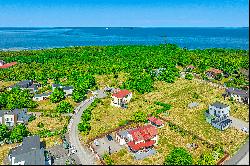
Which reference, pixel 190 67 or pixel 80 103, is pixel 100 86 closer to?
pixel 80 103

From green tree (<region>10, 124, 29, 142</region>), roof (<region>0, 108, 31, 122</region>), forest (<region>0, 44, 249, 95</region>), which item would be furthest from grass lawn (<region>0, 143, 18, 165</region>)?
forest (<region>0, 44, 249, 95</region>)

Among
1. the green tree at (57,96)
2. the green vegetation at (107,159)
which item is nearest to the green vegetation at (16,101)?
the green tree at (57,96)

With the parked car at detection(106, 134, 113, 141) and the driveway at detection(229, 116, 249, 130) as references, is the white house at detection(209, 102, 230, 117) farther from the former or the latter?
the parked car at detection(106, 134, 113, 141)

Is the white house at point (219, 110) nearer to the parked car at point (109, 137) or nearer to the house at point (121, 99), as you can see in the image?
the house at point (121, 99)

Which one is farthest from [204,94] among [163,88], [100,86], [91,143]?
[91,143]

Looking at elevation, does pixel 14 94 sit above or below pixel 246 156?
above
